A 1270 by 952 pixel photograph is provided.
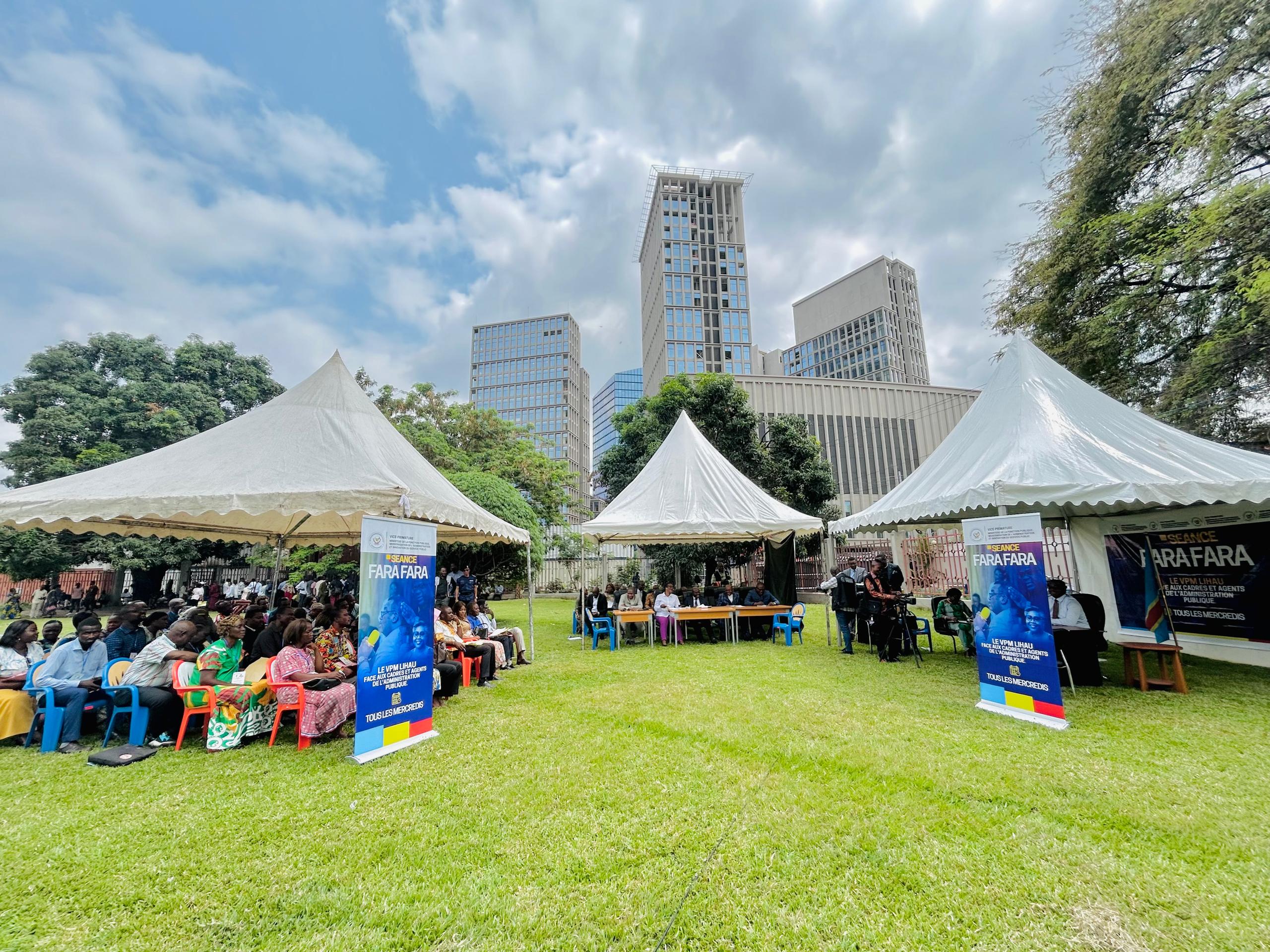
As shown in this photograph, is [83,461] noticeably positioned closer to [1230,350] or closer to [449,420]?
[449,420]

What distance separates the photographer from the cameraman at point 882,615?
27.8 ft

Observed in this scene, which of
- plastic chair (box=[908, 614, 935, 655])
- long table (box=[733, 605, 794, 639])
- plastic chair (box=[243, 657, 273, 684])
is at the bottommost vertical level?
plastic chair (box=[908, 614, 935, 655])

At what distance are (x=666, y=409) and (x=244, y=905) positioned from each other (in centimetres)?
1757

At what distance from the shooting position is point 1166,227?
34.6 feet

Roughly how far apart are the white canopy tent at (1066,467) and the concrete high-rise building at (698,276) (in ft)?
141

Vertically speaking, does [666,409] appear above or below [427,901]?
A: above

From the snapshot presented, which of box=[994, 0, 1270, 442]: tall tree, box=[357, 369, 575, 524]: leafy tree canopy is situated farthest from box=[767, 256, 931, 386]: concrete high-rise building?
box=[994, 0, 1270, 442]: tall tree

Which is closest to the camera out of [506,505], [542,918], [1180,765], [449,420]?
[542,918]

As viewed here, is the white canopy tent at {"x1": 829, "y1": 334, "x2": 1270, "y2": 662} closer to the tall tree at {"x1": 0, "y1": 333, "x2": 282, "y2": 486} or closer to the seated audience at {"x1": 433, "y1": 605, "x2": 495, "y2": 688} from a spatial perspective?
the seated audience at {"x1": 433, "y1": 605, "x2": 495, "y2": 688}

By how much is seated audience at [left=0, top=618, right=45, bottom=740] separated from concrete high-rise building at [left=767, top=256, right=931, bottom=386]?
2443 inches

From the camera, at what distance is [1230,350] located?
33.8 feet

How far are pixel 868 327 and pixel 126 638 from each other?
71004mm

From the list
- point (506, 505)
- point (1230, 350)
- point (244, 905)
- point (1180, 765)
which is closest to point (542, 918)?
point (244, 905)

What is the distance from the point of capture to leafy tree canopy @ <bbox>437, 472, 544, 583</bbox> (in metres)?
15.3
